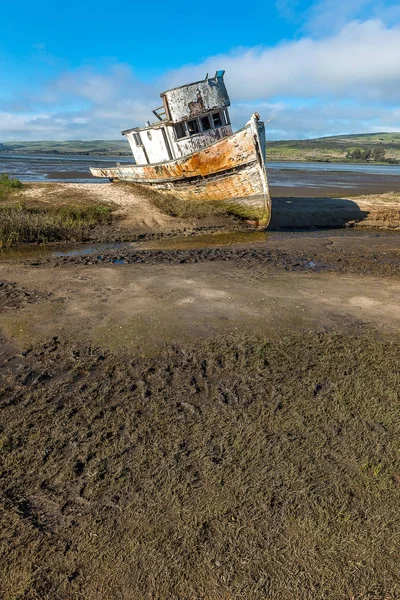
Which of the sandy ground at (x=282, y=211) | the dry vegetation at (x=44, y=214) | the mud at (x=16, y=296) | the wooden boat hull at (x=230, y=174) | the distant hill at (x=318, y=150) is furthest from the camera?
the distant hill at (x=318, y=150)

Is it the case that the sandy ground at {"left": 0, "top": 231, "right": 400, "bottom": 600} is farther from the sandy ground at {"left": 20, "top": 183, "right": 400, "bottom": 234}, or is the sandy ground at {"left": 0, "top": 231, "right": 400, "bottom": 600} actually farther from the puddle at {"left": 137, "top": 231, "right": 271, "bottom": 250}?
the sandy ground at {"left": 20, "top": 183, "right": 400, "bottom": 234}

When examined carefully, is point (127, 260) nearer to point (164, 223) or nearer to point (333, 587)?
point (164, 223)

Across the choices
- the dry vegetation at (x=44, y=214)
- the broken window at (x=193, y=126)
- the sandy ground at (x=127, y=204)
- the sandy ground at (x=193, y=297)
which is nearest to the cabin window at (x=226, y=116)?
the broken window at (x=193, y=126)

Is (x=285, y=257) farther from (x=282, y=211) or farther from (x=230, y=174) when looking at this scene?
(x=282, y=211)

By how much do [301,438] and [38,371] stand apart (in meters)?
3.16

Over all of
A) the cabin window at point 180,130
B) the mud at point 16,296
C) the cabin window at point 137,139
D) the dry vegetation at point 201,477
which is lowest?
the dry vegetation at point 201,477

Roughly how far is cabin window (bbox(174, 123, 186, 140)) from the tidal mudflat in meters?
12.0

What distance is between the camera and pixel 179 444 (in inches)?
143

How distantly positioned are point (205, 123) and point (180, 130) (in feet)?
3.86

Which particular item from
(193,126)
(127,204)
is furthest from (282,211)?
(127,204)

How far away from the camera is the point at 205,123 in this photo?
1723 cm

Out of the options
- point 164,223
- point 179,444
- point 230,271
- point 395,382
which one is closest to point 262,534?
point 179,444

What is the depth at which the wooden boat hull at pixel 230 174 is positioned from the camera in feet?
47.0

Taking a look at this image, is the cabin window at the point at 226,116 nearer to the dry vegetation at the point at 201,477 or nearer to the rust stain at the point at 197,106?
the rust stain at the point at 197,106
